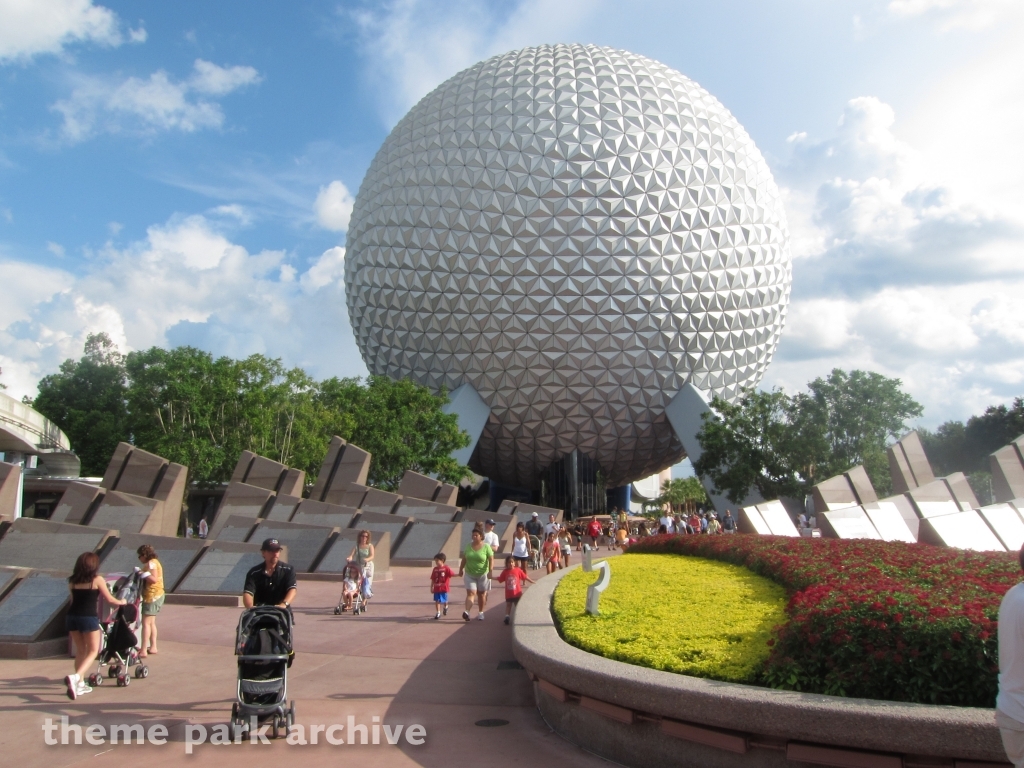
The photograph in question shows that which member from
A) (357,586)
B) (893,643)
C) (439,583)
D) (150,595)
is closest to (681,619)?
(893,643)

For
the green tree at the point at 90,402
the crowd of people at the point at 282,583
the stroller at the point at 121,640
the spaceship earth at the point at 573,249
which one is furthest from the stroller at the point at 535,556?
the green tree at the point at 90,402

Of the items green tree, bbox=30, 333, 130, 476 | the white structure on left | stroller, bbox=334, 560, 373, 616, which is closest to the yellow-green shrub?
stroller, bbox=334, 560, 373, 616

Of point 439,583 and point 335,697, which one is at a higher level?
point 439,583

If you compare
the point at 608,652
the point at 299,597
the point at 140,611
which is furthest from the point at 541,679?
the point at 299,597

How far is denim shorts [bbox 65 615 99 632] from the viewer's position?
22.7 ft

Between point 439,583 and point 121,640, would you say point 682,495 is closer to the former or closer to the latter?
point 439,583

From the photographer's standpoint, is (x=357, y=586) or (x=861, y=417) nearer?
(x=357, y=586)

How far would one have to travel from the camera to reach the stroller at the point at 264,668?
5.66 meters

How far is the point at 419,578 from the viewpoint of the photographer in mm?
15695

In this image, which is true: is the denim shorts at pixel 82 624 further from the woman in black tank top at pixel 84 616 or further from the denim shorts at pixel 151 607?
the denim shorts at pixel 151 607

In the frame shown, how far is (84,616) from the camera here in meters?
6.95

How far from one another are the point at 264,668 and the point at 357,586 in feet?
19.7

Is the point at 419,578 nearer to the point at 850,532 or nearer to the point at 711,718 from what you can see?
the point at 850,532

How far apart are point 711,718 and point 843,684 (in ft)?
2.65
